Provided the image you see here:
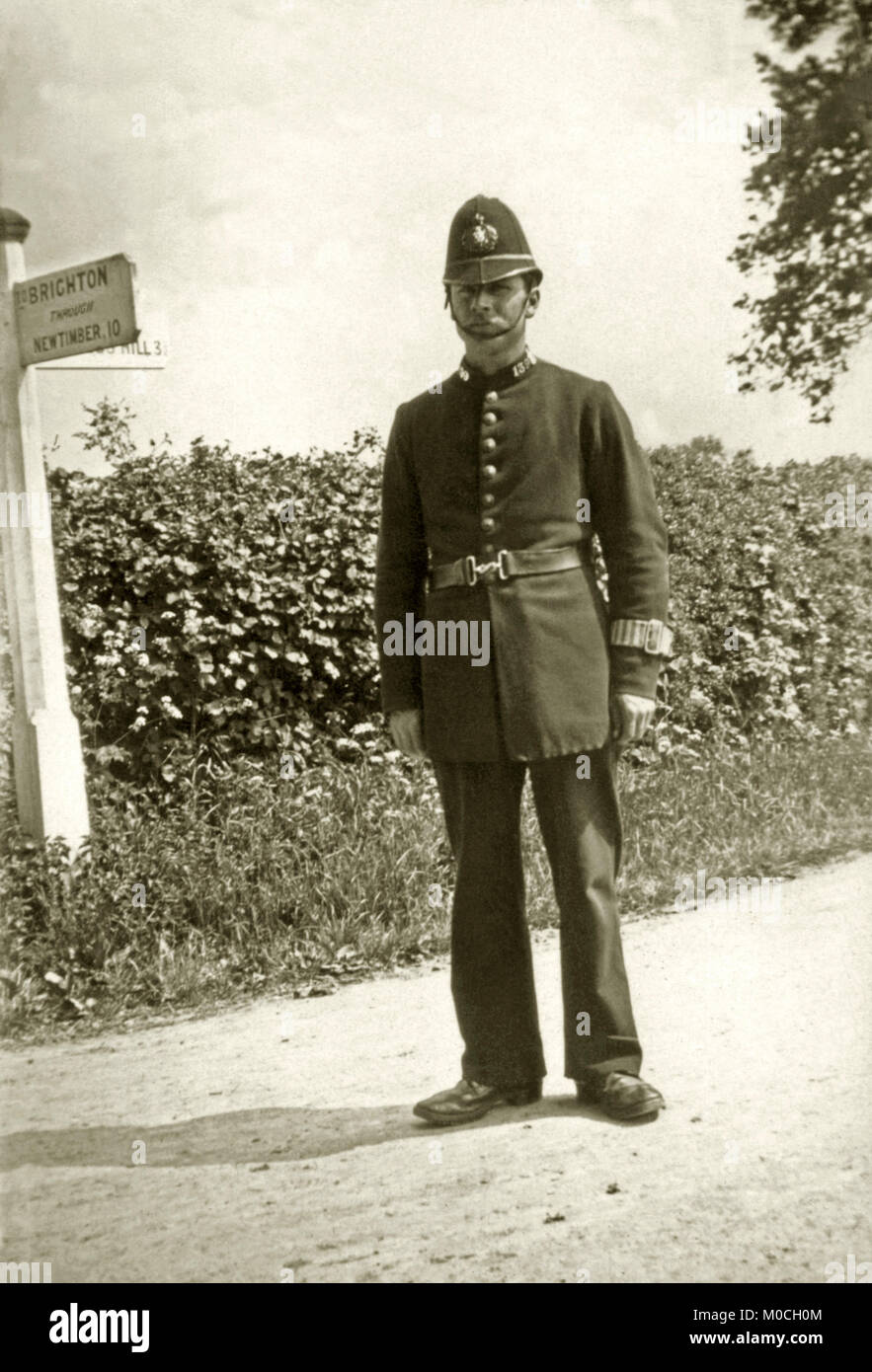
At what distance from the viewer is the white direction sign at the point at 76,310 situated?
386 centimetres

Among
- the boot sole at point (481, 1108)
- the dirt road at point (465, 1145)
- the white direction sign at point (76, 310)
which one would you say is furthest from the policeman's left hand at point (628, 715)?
the white direction sign at point (76, 310)

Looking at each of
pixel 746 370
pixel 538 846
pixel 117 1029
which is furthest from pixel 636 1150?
pixel 746 370

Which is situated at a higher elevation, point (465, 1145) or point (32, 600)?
point (32, 600)

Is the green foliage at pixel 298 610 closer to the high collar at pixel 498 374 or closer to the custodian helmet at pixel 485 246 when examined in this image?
the high collar at pixel 498 374

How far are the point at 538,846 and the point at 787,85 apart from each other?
6.55 ft

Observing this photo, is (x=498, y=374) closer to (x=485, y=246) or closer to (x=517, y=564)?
(x=485, y=246)

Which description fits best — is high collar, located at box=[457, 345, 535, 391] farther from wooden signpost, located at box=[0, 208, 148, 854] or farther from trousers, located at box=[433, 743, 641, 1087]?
wooden signpost, located at box=[0, 208, 148, 854]

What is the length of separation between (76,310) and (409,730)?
153 centimetres

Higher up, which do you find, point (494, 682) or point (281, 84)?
point (281, 84)

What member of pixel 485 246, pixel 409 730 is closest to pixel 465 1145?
pixel 409 730

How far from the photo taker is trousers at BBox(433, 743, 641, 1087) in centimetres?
355

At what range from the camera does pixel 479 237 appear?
133 inches

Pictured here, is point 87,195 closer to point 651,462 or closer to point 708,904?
point 651,462

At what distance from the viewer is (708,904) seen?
4.27 m
